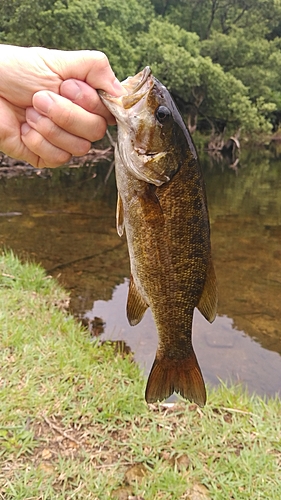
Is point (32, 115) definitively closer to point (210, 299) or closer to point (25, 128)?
point (25, 128)

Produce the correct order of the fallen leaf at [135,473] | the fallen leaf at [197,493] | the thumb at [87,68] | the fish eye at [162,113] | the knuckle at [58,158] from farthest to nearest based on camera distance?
the fallen leaf at [135,473] < the fallen leaf at [197,493] < the knuckle at [58,158] < the thumb at [87,68] < the fish eye at [162,113]

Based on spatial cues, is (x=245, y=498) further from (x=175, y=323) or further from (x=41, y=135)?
(x=41, y=135)

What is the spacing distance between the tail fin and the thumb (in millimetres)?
1342

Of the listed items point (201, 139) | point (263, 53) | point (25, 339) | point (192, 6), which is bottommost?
point (201, 139)

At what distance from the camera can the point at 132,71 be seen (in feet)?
87.1

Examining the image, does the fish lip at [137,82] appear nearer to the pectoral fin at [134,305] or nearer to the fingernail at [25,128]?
the fingernail at [25,128]

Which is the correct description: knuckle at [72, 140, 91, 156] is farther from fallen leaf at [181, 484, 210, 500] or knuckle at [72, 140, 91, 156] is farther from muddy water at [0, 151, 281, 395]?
muddy water at [0, 151, 281, 395]

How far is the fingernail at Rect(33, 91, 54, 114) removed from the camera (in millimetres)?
1960

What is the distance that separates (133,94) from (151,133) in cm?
19

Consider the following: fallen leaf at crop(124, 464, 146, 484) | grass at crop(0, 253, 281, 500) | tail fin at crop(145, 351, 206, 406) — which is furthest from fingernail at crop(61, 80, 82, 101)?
fallen leaf at crop(124, 464, 146, 484)

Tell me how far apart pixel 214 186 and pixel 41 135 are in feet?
49.5

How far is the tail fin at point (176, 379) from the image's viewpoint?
221 cm

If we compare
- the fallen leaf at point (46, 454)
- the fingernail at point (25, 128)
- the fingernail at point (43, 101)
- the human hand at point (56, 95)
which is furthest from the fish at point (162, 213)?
the fallen leaf at point (46, 454)

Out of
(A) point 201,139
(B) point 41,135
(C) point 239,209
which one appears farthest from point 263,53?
(B) point 41,135
